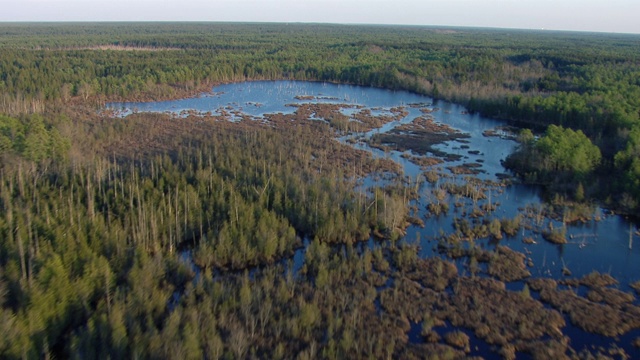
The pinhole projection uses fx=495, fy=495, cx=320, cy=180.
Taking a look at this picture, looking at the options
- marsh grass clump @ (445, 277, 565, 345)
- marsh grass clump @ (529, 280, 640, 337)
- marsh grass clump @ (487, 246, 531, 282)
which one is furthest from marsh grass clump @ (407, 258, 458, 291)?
marsh grass clump @ (529, 280, 640, 337)

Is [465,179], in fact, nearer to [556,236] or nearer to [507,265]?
[556,236]

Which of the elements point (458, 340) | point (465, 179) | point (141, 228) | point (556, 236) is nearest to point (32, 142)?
point (141, 228)

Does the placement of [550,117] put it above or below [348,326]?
above

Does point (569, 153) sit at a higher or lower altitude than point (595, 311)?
higher

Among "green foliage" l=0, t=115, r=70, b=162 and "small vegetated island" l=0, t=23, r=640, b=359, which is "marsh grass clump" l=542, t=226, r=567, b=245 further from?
"green foliage" l=0, t=115, r=70, b=162

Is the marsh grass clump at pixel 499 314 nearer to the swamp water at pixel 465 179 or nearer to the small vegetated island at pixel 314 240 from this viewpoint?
the small vegetated island at pixel 314 240

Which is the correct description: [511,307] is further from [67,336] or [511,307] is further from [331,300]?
[67,336]

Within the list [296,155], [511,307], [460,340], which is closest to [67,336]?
[460,340]
